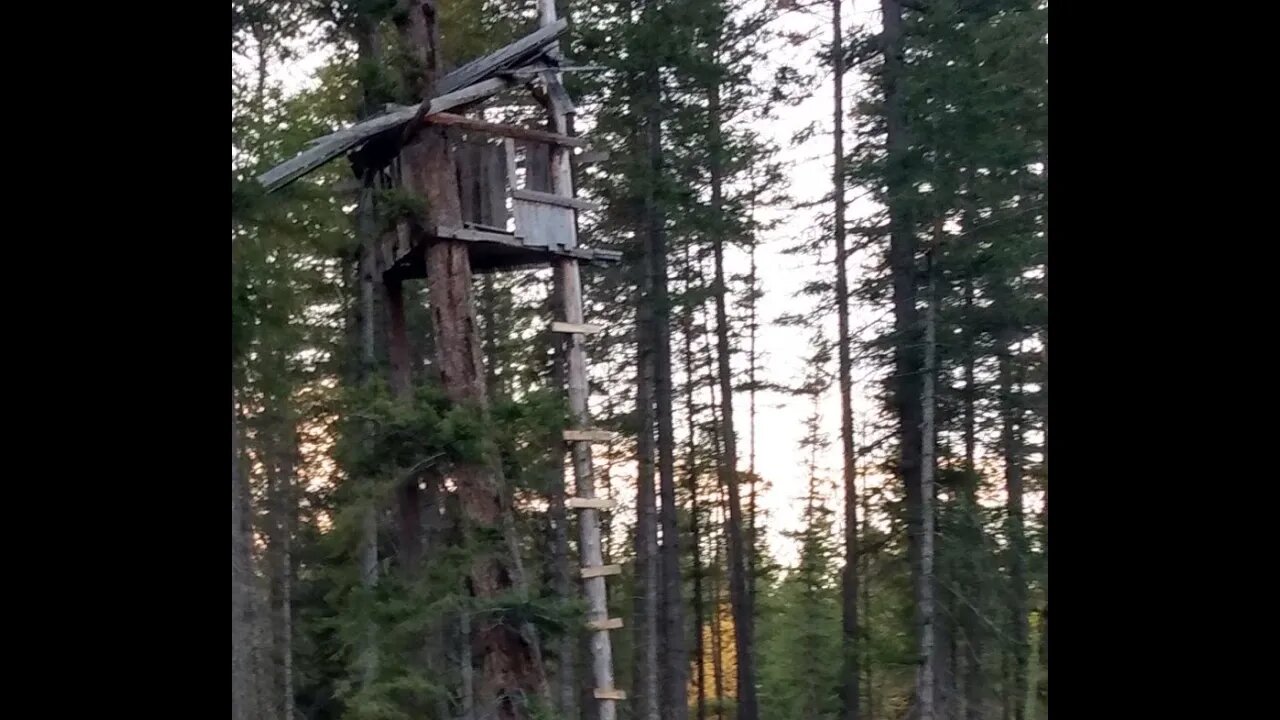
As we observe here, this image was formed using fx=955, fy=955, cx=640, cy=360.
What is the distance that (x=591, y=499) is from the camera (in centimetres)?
632

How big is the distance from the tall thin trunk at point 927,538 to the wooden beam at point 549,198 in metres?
2.55

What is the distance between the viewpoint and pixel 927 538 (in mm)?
6719

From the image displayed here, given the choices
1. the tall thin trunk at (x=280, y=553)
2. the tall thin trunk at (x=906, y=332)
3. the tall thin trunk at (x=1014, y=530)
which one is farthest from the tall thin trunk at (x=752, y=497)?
the tall thin trunk at (x=280, y=553)

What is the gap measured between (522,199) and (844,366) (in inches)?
122

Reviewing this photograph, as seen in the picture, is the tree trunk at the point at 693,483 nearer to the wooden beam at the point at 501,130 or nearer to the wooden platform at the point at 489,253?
the wooden platform at the point at 489,253

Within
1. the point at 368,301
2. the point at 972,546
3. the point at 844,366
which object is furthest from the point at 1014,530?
the point at 368,301

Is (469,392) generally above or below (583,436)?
above

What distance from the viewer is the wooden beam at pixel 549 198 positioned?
639 centimetres

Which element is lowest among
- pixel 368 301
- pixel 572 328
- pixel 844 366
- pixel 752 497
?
pixel 752 497

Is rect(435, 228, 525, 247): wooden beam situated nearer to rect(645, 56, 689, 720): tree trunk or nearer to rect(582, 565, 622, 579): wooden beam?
rect(645, 56, 689, 720): tree trunk

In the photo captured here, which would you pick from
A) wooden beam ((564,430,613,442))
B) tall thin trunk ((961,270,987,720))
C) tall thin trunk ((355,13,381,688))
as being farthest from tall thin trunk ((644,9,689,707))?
tall thin trunk ((961,270,987,720))

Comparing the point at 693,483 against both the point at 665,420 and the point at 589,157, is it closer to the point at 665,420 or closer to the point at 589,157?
the point at 665,420
